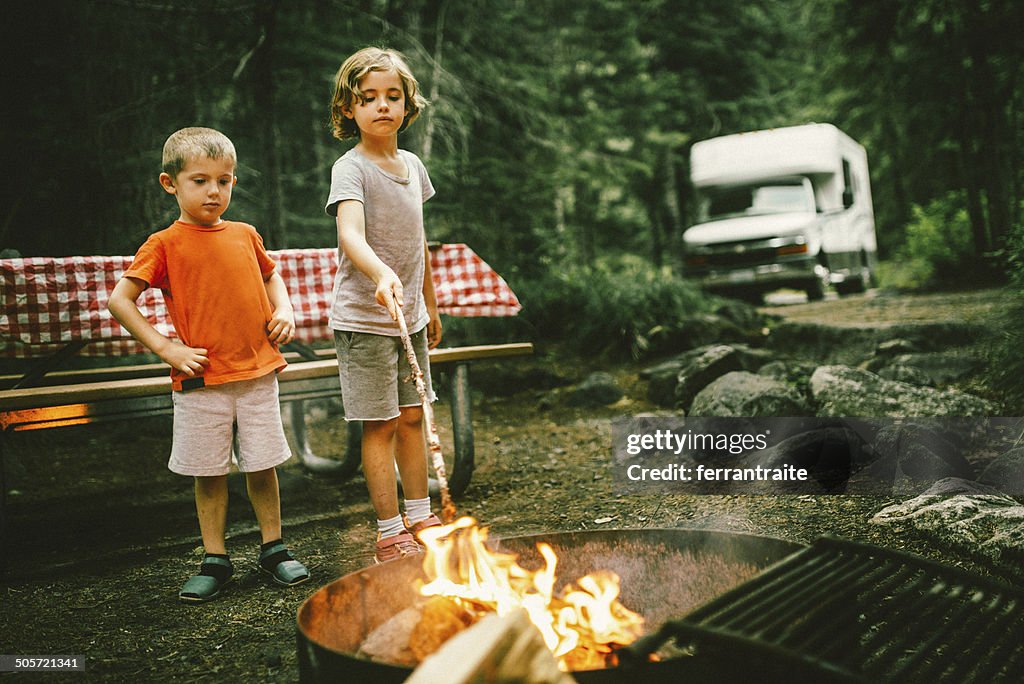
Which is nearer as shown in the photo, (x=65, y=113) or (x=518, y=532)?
(x=518, y=532)

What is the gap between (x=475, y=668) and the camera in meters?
1.26

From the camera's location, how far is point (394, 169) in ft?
9.70

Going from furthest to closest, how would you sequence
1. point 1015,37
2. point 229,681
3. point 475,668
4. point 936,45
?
1. point 936,45
2. point 1015,37
3. point 229,681
4. point 475,668

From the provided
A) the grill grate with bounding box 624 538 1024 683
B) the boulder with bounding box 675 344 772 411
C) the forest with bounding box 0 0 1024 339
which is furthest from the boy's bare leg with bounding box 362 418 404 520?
the boulder with bounding box 675 344 772 411

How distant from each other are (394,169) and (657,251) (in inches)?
548

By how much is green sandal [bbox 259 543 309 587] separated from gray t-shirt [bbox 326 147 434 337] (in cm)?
87

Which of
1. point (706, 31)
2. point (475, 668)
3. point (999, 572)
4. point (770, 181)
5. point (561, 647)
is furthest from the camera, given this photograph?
point (706, 31)

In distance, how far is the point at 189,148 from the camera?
270 cm

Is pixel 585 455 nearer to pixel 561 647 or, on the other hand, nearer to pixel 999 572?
pixel 999 572

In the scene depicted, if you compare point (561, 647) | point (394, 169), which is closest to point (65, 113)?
point (394, 169)

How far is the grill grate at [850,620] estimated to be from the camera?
143 cm

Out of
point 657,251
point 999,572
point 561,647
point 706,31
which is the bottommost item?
point 999,572

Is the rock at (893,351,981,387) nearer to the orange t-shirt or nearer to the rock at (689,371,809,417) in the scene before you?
the rock at (689,371,809,417)

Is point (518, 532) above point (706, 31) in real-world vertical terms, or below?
below
